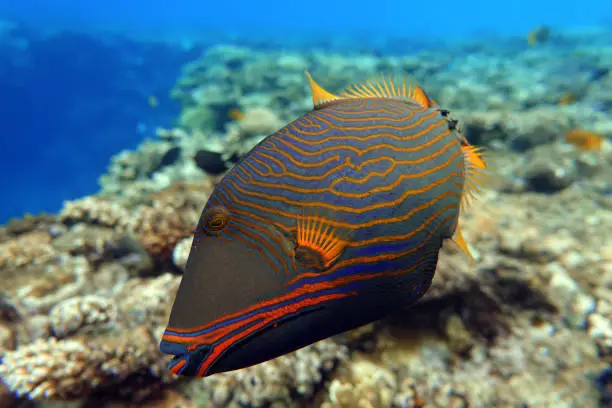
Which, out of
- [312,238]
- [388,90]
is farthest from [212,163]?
[312,238]

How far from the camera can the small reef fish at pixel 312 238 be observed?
39.4 inches

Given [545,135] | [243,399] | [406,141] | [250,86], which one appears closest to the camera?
[406,141]

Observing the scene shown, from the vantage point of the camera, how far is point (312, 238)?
1070mm

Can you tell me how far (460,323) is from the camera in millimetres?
2652

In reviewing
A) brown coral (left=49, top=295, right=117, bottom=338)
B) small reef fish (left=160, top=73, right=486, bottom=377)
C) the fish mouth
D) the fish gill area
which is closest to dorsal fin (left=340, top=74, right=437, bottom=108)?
small reef fish (left=160, top=73, right=486, bottom=377)

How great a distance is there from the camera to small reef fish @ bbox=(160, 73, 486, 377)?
1000 mm

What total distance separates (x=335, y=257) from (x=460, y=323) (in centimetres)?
207

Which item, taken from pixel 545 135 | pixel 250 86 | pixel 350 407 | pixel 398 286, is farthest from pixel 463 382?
pixel 250 86

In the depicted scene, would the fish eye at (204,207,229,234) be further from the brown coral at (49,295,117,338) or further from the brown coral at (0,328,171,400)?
the brown coral at (49,295,117,338)

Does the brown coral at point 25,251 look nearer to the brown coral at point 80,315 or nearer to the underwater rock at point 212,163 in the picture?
the brown coral at point 80,315

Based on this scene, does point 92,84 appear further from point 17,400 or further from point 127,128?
point 17,400

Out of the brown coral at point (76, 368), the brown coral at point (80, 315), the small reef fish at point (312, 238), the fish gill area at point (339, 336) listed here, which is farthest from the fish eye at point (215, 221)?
the brown coral at point (80, 315)

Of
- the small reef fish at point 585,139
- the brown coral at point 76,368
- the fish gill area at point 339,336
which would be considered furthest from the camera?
the small reef fish at point 585,139

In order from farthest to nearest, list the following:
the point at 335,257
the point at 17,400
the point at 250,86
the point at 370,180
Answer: the point at 250,86, the point at 17,400, the point at 370,180, the point at 335,257
